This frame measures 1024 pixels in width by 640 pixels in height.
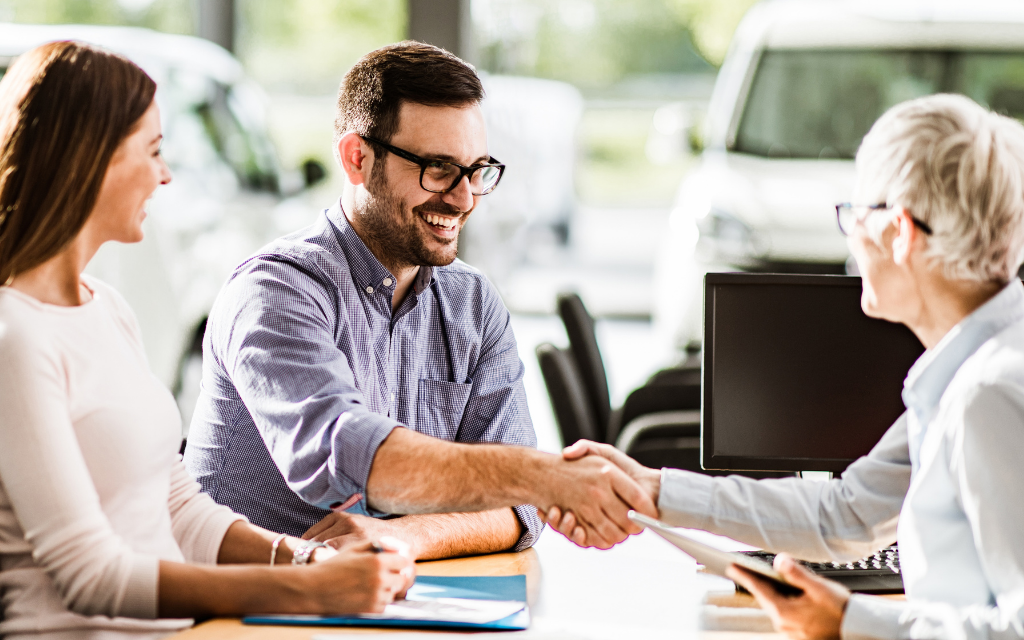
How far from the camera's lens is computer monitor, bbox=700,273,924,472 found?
1925 millimetres

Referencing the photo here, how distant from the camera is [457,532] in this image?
1819 mm

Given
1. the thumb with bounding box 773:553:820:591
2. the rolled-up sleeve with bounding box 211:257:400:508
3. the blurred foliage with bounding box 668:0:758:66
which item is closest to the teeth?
the rolled-up sleeve with bounding box 211:257:400:508

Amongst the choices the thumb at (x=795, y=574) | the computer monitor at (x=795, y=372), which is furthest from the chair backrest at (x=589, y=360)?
the thumb at (x=795, y=574)

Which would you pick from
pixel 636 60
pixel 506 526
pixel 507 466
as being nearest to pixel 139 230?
pixel 507 466

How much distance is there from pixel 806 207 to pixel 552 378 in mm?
1905

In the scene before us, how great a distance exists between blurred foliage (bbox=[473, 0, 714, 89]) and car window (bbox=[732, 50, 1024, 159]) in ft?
11.5

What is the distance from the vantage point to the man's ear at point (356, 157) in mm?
2051

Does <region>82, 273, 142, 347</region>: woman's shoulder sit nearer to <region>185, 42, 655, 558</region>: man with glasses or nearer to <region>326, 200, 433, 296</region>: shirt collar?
<region>185, 42, 655, 558</region>: man with glasses

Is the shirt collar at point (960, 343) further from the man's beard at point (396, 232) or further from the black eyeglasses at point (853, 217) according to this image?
the man's beard at point (396, 232)

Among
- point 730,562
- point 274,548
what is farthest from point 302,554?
point 730,562

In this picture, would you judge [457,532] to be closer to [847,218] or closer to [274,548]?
[274,548]

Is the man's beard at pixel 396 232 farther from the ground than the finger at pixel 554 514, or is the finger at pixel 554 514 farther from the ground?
the man's beard at pixel 396 232

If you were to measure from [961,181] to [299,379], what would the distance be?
99 cm

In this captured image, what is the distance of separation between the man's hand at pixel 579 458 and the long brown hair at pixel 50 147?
0.80 m
